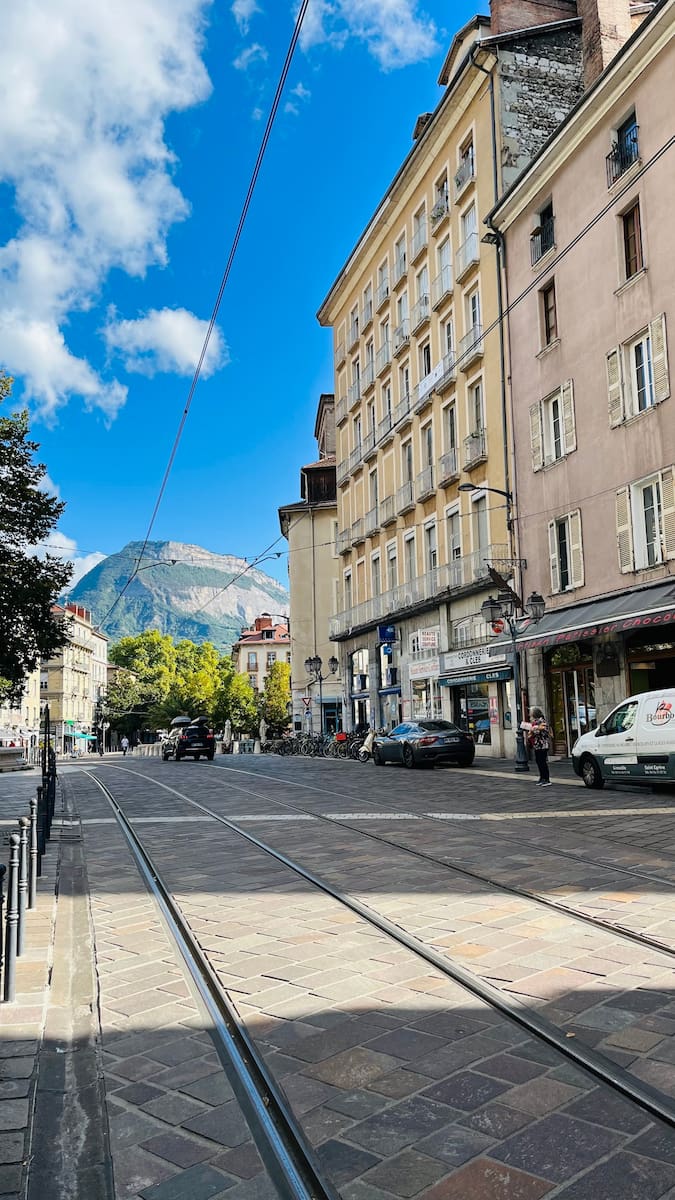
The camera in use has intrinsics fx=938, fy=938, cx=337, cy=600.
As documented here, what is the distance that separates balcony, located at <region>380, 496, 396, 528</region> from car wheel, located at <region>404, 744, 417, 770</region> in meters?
12.8

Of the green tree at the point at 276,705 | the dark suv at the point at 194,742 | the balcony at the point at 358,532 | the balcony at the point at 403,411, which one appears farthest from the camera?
the green tree at the point at 276,705

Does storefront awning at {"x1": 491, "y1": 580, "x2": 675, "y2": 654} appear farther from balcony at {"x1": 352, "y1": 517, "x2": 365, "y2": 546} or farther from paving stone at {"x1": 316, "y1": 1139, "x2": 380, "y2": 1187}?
balcony at {"x1": 352, "y1": 517, "x2": 365, "y2": 546}

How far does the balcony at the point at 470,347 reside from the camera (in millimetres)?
28700

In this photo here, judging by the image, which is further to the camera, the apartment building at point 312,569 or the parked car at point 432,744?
the apartment building at point 312,569

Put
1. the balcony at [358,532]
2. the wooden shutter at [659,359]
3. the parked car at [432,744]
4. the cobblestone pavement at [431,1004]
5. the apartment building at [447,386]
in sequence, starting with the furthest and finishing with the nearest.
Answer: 1. the balcony at [358,532]
2. the apartment building at [447,386]
3. the parked car at [432,744]
4. the wooden shutter at [659,359]
5. the cobblestone pavement at [431,1004]

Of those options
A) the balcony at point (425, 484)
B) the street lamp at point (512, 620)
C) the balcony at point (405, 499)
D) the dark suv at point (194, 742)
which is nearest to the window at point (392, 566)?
the balcony at point (405, 499)

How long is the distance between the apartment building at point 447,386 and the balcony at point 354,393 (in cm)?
75

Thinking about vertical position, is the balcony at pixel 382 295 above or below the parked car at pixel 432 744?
above

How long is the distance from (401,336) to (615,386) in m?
16.2

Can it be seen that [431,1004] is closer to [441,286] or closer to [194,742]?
[441,286]

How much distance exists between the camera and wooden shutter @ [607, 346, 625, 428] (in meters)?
21.2

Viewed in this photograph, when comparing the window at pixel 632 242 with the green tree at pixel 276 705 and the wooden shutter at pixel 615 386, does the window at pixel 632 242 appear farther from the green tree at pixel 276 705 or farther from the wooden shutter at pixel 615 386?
the green tree at pixel 276 705

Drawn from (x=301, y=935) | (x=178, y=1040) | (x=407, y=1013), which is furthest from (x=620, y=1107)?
(x=301, y=935)

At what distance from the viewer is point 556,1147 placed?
313cm
